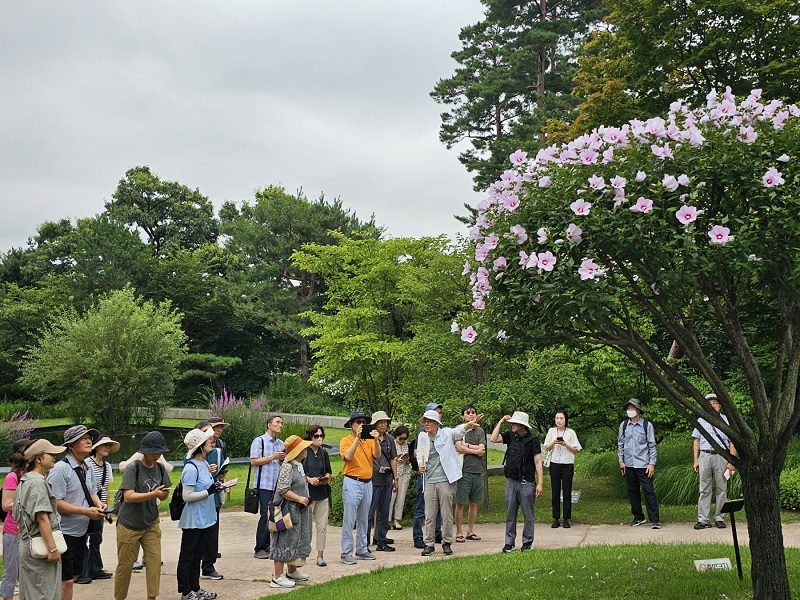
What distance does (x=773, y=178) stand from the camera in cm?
525

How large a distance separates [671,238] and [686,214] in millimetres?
198

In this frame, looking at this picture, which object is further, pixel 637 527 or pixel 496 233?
pixel 637 527

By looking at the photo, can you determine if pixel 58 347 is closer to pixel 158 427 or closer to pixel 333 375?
pixel 158 427

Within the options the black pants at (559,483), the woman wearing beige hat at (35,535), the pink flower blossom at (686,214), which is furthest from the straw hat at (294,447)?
the pink flower blossom at (686,214)

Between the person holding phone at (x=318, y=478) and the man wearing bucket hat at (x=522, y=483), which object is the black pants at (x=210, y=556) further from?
the man wearing bucket hat at (x=522, y=483)

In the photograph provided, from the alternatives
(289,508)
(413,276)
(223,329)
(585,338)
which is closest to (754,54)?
(413,276)

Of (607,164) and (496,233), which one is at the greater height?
(607,164)

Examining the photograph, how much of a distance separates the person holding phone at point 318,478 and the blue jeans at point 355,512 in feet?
1.00

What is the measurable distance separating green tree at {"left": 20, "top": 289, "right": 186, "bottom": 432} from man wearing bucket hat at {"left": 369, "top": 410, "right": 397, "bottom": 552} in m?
20.1

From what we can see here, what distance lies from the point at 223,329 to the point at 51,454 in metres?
39.7

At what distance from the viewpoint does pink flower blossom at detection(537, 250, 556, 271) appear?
5.34 meters

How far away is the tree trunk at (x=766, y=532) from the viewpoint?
239 inches

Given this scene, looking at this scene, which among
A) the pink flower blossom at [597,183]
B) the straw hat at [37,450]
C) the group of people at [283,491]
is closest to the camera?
the pink flower blossom at [597,183]

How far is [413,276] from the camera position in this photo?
1551 centimetres
